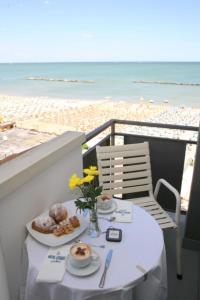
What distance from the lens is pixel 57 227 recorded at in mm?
1297

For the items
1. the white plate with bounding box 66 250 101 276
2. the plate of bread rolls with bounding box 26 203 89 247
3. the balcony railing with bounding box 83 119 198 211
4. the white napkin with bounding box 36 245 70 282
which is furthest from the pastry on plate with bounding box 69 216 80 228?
the balcony railing with bounding box 83 119 198 211

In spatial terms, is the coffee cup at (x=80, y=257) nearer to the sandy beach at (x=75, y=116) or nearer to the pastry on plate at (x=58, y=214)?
the pastry on plate at (x=58, y=214)

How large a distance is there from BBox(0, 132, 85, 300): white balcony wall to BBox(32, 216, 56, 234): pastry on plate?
0.41ft

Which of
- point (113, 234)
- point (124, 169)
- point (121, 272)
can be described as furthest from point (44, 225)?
point (124, 169)

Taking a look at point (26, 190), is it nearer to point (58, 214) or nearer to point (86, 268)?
point (58, 214)

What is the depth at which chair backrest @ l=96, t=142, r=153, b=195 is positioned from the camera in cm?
215

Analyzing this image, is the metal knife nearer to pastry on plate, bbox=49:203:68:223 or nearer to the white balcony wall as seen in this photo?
pastry on plate, bbox=49:203:68:223

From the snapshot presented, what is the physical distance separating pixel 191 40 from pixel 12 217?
113ft

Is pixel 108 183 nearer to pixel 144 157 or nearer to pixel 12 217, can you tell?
pixel 144 157

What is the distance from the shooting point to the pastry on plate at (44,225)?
4.19 feet

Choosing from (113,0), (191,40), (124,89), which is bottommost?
(124,89)

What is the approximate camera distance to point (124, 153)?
2.20 metres

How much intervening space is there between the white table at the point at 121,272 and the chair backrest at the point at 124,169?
2.57 ft

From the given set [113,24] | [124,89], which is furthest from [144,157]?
[113,24]
